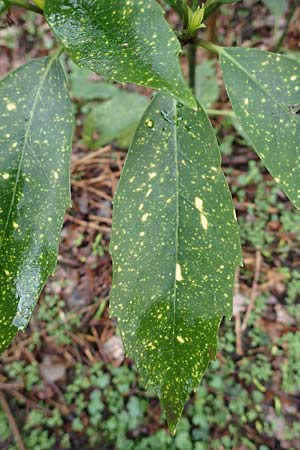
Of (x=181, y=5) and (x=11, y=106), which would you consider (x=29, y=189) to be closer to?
(x=11, y=106)

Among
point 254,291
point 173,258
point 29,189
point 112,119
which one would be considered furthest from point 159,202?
point 254,291

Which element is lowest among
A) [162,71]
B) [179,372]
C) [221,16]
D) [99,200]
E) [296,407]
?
[296,407]

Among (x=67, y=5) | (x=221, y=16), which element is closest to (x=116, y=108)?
(x=67, y=5)

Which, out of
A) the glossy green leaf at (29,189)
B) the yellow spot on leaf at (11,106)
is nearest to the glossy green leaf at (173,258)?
the glossy green leaf at (29,189)

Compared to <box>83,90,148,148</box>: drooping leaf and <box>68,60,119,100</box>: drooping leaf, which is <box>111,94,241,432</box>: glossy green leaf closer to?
<box>83,90,148,148</box>: drooping leaf

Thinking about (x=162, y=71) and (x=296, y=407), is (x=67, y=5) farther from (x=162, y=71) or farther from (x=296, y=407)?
(x=296, y=407)
